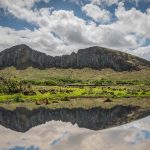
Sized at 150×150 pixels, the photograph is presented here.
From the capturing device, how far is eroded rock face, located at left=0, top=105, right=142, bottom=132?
6597 cm

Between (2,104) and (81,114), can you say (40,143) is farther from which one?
(2,104)

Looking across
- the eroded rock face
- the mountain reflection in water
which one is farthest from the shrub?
the mountain reflection in water

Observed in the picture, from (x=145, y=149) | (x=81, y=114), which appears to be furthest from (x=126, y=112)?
(x=145, y=149)

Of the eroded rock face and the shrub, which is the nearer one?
the eroded rock face

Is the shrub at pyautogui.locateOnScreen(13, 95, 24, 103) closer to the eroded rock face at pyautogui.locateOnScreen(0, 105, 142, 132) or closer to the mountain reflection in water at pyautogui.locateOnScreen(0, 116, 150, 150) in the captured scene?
the eroded rock face at pyautogui.locateOnScreen(0, 105, 142, 132)

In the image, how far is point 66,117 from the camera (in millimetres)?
76812

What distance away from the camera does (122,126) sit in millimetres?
61375

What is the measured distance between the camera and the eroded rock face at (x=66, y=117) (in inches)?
2597

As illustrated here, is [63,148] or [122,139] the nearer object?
[63,148]

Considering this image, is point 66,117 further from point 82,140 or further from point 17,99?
point 17,99

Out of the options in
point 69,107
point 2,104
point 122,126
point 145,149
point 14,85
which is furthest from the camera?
point 14,85

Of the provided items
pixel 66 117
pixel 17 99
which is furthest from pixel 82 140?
pixel 17 99

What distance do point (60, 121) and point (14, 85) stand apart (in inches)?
2354

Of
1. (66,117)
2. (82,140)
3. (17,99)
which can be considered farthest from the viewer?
(17,99)
